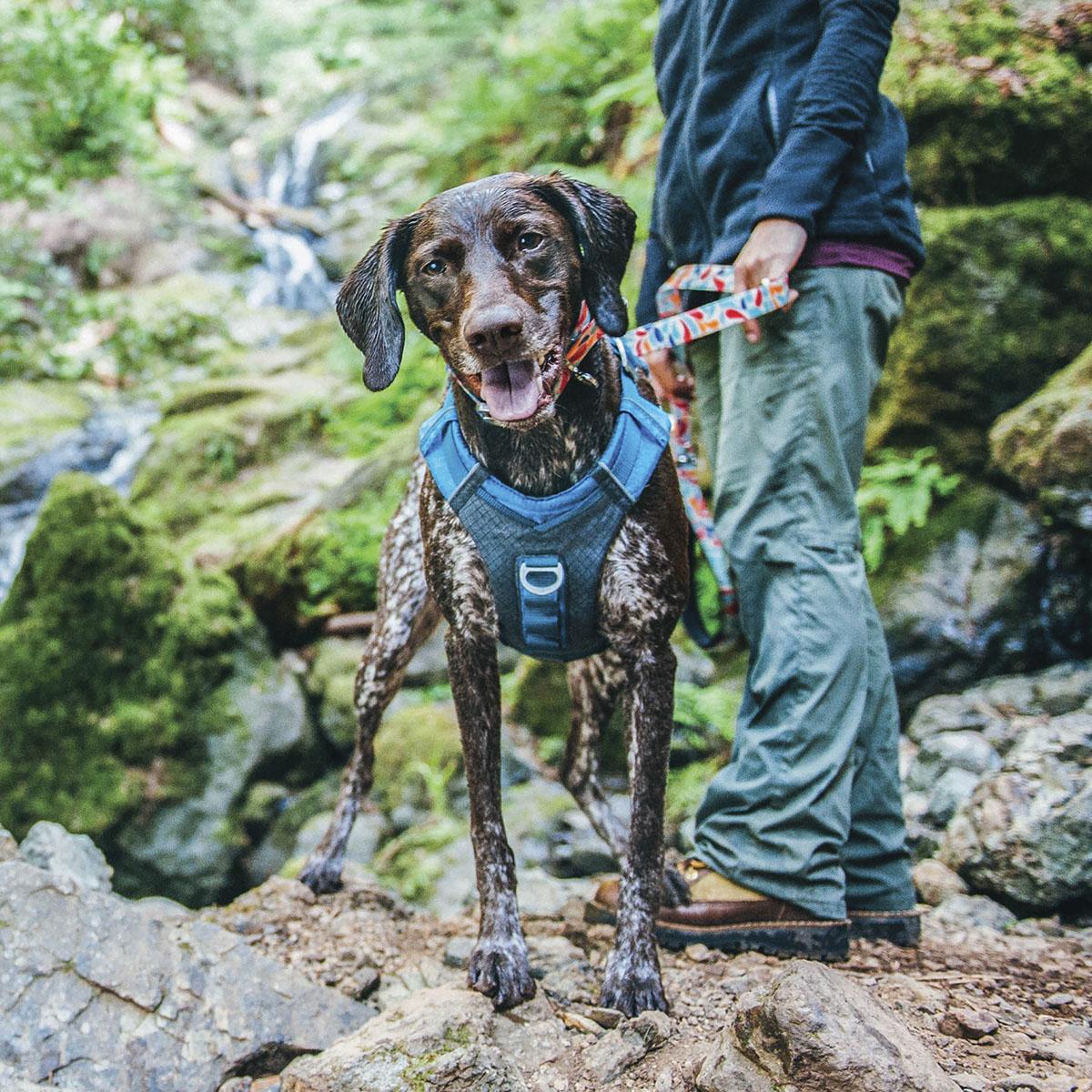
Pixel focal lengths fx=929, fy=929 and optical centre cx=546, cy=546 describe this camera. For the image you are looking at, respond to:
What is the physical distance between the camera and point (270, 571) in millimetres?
7676

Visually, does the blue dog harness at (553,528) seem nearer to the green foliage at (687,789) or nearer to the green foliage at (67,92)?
Result: the green foliage at (687,789)

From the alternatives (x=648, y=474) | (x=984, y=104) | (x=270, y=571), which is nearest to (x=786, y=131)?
(x=648, y=474)

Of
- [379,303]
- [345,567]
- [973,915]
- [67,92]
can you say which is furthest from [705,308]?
[67,92]

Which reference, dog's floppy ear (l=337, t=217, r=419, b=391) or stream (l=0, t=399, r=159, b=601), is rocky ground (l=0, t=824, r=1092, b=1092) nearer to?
dog's floppy ear (l=337, t=217, r=419, b=391)

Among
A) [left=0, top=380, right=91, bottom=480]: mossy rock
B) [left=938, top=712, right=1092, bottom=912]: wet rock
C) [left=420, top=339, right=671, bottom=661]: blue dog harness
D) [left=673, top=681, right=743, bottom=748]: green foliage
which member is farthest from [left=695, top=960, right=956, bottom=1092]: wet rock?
[left=0, top=380, right=91, bottom=480]: mossy rock

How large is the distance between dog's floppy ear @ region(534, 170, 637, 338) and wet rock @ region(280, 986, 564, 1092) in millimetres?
1767

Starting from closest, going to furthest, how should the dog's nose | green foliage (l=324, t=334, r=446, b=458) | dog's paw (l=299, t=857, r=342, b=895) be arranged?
1. the dog's nose
2. dog's paw (l=299, t=857, r=342, b=895)
3. green foliage (l=324, t=334, r=446, b=458)

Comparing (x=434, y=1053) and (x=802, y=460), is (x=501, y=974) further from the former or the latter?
(x=802, y=460)

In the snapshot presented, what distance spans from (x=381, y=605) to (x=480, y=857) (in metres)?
1.22

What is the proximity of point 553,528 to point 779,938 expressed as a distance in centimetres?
138

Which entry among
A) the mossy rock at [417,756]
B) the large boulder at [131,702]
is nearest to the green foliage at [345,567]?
the large boulder at [131,702]

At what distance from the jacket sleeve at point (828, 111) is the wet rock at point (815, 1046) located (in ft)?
6.70

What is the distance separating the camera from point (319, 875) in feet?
11.1

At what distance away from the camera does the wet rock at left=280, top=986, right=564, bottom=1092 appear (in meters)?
1.93
